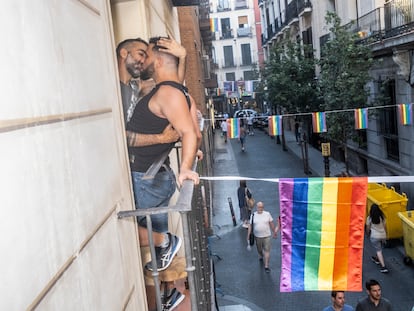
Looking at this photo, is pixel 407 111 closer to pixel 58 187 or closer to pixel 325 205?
pixel 325 205

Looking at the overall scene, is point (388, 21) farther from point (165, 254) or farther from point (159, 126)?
point (165, 254)

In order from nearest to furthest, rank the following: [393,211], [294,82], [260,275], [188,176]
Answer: [188,176] < [260,275] < [393,211] < [294,82]

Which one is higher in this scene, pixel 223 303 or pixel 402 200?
pixel 402 200

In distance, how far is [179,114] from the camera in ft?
13.6

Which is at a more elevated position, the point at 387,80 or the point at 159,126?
the point at 387,80

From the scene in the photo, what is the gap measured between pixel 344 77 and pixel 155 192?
1325 cm

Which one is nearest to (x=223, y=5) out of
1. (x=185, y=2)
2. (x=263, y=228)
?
(x=263, y=228)

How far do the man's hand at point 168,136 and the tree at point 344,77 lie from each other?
42.3 feet

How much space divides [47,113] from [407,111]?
1311cm

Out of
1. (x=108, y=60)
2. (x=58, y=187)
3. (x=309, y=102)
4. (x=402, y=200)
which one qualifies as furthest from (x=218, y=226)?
(x=58, y=187)

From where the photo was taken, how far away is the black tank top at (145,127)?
4094 mm

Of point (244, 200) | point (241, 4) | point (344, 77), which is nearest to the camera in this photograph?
point (244, 200)

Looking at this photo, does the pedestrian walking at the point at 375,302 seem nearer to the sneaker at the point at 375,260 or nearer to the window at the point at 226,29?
the sneaker at the point at 375,260

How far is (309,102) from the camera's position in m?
23.1
